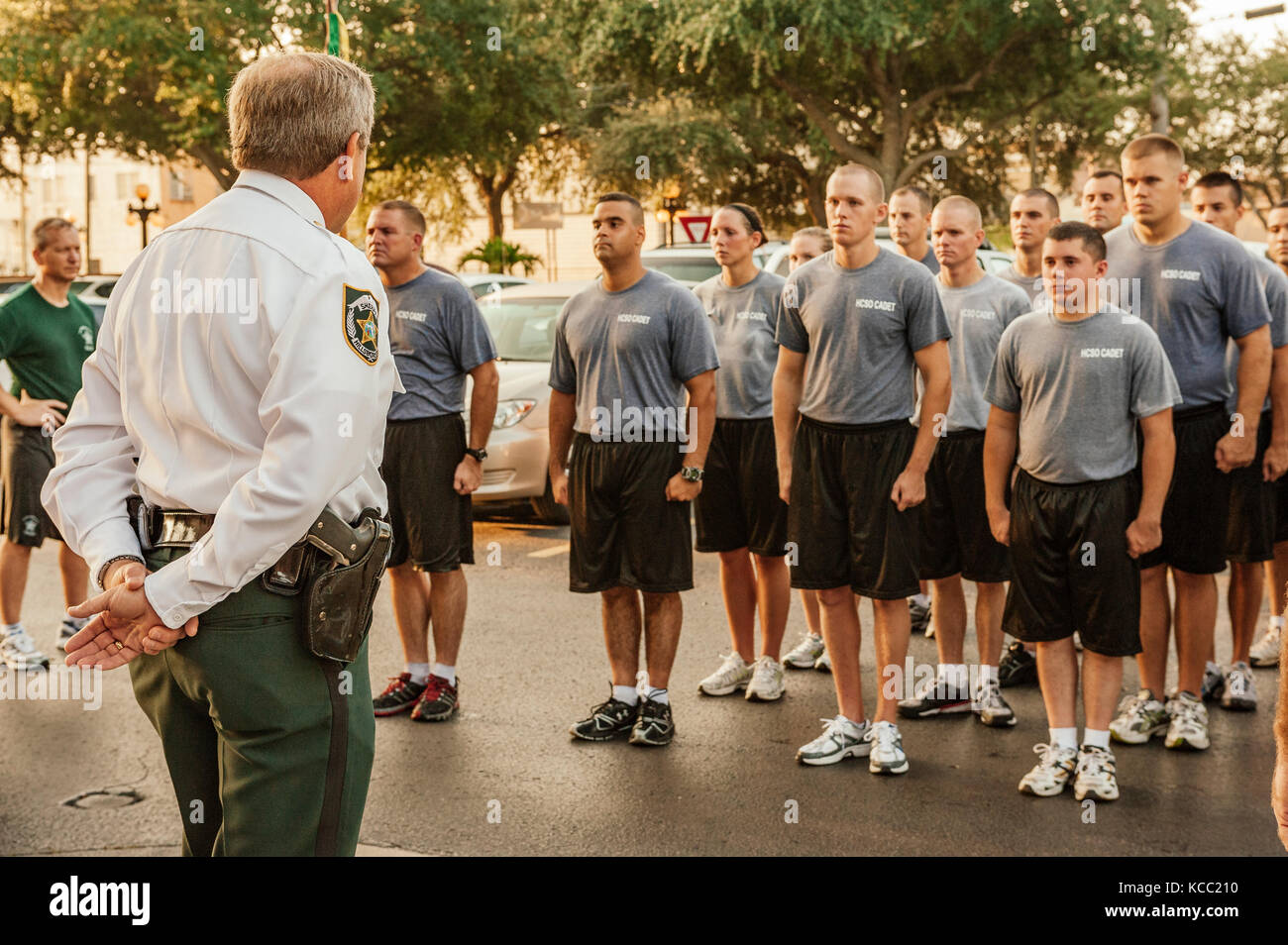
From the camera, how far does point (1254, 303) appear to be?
558cm

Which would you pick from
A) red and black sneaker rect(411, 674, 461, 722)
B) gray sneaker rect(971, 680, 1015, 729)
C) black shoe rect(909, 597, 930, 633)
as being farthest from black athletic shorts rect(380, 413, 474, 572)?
black shoe rect(909, 597, 930, 633)

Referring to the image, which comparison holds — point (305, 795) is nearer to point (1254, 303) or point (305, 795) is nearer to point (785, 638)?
point (1254, 303)

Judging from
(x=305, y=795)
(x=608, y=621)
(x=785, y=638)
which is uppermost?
(x=305, y=795)

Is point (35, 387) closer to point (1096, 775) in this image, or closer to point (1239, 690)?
point (1096, 775)

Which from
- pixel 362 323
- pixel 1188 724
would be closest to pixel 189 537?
pixel 362 323

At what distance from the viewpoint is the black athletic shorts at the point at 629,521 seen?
5.71 metres

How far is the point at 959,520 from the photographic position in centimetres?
631

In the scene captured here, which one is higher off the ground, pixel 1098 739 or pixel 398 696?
pixel 1098 739

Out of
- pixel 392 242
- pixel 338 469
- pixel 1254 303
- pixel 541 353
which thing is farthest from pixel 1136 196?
pixel 541 353

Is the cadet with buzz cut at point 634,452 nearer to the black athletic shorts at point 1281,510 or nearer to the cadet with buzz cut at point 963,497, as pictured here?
the cadet with buzz cut at point 963,497

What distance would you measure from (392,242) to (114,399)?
11.1 feet

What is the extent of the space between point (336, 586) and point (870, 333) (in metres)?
3.28
